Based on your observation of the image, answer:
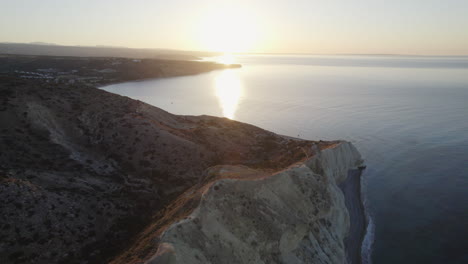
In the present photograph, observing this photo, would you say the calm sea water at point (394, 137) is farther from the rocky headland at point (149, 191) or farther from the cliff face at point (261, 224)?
the cliff face at point (261, 224)

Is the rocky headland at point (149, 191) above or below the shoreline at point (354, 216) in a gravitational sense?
above

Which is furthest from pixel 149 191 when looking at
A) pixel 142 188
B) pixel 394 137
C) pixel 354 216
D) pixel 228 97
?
pixel 228 97

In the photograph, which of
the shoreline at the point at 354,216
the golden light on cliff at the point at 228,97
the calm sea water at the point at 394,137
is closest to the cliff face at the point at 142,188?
the shoreline at the point at 354,216

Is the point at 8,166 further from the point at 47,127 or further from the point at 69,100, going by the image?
the point at 69,100

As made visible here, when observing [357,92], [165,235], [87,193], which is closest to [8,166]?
[87,193]

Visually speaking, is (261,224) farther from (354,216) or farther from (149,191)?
(354,216)
